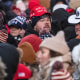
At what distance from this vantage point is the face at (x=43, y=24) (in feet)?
27.0

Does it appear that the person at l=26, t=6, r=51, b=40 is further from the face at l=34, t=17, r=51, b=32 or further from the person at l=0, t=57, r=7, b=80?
the person at l=0, t=57, r=7, b=80

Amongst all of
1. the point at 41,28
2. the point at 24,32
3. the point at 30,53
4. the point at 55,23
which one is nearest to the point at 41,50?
→ the point at 30,53

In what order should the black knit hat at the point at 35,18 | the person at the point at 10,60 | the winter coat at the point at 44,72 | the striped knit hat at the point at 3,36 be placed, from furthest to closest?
the black knit hat at the point at 35,18 → the striped knit hat at the point at 3,36 → the winter coat at the point at 44,72 → the person at the point at 10,60

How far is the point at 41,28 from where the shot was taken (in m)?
8.23

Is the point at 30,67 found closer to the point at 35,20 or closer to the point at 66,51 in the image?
the point at 66,51

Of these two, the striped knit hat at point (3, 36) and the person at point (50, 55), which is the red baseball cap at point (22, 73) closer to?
the person at point (50, 55)

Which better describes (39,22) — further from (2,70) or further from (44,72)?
(2,70)

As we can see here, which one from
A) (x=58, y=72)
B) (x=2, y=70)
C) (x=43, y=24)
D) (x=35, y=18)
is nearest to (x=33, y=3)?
(x=35, y=18)

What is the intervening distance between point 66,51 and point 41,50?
1.09 ft

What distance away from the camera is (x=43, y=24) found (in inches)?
327

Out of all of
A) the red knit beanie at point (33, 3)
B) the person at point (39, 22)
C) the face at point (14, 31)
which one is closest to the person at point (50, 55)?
the person at point (39, 22)

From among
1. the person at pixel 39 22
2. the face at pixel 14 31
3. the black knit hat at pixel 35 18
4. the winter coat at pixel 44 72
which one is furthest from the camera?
the face at pixel 14 31

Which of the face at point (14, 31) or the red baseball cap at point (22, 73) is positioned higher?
the red baseball cap at point (22, 73)

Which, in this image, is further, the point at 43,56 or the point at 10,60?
the point at 43,56
